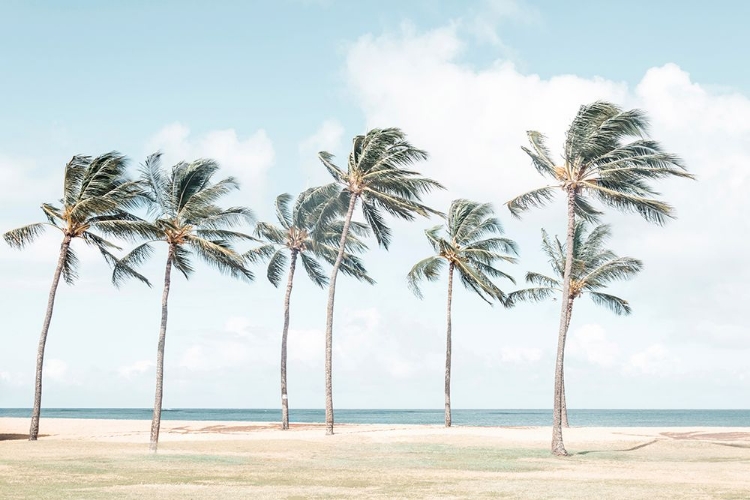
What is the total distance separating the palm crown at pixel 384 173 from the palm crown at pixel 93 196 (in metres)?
9.92

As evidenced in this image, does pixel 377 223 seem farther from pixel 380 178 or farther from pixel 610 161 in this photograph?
pixel 610 161

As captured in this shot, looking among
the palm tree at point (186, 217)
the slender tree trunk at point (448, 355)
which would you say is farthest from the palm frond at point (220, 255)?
the slender tree trunk at point (448, 355)

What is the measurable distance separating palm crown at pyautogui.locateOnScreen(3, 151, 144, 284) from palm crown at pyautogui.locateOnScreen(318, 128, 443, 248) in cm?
992

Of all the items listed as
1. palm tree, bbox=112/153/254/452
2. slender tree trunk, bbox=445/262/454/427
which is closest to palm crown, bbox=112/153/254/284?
palm tree, bbox=112/153/254/452

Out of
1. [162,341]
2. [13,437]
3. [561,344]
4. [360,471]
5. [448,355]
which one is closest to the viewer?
[360,471]

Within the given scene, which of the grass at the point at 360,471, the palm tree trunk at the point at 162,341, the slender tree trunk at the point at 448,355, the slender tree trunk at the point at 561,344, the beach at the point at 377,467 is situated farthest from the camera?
the slender tree trunk at the point at 448,355

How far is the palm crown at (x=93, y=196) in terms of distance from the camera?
35406 mm

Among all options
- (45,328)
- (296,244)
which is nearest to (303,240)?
(296,244)

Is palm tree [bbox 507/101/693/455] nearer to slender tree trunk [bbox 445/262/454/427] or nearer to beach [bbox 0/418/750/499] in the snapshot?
beach [bbox 0/418/750/499]

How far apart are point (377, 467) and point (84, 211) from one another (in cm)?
1867

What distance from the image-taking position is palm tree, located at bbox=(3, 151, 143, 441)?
35.4 meters

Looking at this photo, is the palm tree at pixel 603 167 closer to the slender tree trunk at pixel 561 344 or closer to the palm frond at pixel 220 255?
the slender tree trunk at pixel 561 344

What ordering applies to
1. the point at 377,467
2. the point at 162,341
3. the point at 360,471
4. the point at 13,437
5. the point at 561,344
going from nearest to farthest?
the point at 360,471
the point at 377,467
the point at 561,344
the point at 162,341
the point at 13,437

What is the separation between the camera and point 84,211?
35031 mm
